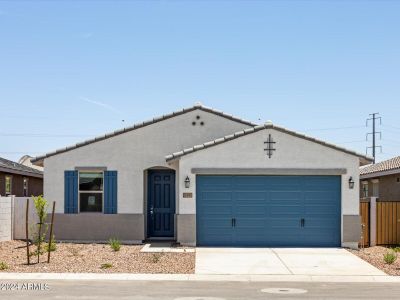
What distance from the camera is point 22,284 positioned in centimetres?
1399

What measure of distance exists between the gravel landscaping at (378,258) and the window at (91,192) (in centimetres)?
878

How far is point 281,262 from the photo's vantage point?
1784 centimetres

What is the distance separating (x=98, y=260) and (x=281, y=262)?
16.6 feet

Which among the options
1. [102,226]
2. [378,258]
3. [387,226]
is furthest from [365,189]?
[102,226]

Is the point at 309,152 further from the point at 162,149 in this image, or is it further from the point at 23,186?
the point at 23,186

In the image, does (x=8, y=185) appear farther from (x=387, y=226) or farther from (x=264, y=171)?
(x=387, y=226)

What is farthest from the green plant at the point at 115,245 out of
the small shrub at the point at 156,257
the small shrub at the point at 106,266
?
the small shrub at the point at 106,266

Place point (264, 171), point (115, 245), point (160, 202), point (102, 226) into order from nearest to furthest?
point (115, 245) < point (264, 171) < point (102, 226) < point (160, 202)

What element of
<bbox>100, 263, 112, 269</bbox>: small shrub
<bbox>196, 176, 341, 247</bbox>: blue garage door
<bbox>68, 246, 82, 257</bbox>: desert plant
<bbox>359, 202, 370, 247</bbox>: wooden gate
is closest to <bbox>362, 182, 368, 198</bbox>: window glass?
<bbox>359, 202, 370, 247</bbox>: wooden gate

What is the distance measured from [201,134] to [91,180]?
14.0 feet

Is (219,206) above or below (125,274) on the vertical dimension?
above

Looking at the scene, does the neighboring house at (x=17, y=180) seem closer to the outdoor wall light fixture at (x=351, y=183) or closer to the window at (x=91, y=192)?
the window at (x=91, y=192)

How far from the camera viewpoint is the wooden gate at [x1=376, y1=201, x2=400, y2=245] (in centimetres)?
2208

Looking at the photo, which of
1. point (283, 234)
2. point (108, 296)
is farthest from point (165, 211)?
point (108, 296)
